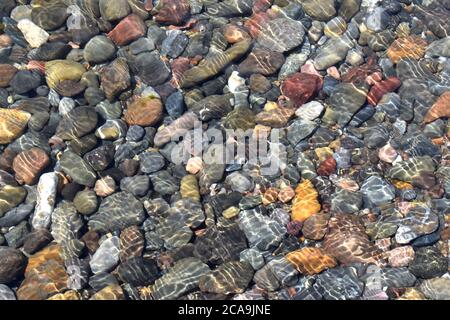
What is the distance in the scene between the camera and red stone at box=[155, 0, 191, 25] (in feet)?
27.5

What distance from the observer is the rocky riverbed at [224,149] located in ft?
20.1

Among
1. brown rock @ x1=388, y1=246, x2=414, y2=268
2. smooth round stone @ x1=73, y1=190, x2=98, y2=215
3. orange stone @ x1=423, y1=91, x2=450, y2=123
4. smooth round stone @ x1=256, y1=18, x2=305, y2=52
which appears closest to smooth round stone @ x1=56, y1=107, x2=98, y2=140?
smooth round stone @ x1=73, y1=190, x2=98, y2=215

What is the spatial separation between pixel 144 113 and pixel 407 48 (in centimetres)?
441

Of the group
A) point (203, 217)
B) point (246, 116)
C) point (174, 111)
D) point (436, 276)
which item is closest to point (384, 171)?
point (436, 276)

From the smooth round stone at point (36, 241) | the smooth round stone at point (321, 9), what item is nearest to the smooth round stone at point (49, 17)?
the smooth round stone at point (36, 241)

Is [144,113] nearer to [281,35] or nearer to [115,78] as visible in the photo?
[115,78]

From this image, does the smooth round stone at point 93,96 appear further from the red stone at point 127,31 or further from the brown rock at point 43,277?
the brown rock at point 43,277

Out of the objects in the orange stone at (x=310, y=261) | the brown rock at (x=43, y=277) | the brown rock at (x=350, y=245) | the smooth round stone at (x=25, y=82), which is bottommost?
the brown rock at (x=43, y=277)

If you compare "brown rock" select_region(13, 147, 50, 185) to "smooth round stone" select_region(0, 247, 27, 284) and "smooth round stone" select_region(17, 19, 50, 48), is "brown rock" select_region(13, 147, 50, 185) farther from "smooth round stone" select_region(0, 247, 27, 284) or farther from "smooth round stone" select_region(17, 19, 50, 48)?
"smooth round stone" select_region(17, 19, 50, 48)

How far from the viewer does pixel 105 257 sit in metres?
6.20

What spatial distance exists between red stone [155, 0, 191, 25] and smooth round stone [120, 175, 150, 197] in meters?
3.01

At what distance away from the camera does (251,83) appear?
7.76 metres

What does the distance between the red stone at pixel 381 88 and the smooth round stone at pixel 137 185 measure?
3.59 metres
